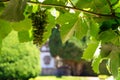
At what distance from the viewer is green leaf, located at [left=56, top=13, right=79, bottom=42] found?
629mm

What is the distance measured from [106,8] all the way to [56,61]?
11983 millimetres

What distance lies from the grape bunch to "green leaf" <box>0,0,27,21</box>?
0.11m

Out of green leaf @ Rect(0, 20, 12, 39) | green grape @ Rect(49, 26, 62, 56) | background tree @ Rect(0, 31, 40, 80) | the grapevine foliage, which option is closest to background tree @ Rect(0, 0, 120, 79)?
green leaf @ Rect(0, 20, 12, 39)

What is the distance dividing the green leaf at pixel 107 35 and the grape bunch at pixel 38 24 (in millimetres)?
93

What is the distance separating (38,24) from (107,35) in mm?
112

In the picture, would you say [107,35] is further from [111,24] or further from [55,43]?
[55,43]

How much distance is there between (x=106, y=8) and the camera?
0.61 metres

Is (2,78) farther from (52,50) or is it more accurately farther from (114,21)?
(114,21)

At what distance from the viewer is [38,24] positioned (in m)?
0.60

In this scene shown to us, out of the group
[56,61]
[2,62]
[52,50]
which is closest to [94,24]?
[2,62]

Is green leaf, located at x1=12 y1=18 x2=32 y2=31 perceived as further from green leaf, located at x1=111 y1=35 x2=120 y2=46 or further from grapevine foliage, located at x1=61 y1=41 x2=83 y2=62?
grapevine foliage, located at x1=61 y1=41 x2=83 y2=62

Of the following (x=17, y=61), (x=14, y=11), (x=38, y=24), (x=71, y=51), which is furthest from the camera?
(x=71, y=51)

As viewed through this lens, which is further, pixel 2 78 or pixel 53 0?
pixel 2 78

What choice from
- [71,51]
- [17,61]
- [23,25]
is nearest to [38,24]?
[23,25]
